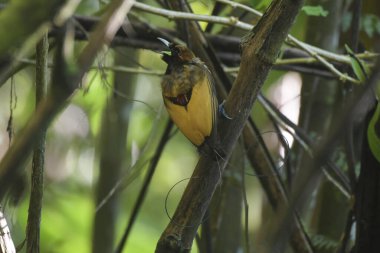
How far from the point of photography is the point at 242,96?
119 cm

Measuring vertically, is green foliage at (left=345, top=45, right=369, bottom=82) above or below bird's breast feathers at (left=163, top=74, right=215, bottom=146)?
above

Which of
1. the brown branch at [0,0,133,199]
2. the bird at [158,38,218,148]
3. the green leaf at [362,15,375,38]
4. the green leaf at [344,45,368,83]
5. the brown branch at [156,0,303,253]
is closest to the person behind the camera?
the brown branch at [0,0,133,199]

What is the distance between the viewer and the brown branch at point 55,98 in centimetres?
58

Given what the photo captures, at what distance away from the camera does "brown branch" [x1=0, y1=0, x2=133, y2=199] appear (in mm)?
584

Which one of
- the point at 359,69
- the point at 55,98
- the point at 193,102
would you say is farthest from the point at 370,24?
the point at 55,98

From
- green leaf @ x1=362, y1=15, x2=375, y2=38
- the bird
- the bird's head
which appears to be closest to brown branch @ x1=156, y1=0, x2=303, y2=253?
the bird

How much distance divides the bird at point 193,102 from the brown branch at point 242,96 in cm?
8

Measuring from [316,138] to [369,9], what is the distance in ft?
1.84

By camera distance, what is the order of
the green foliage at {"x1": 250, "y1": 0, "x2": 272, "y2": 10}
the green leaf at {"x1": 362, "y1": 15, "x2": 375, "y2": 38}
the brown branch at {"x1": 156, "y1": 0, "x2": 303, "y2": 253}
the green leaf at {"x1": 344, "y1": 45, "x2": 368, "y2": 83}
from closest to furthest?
the brown branch at {"x1": 156, "y1": 0, "x2": 303, "y2": 253} < the green leaf at {"x1": 344, "y1": 45, "x2": 368, "y2": 83} < the green foliage at {"x1": 250, "y1": 0, "x2": 272, "y2": 10} < the green leaf at {"x1": 362, "y1": 15, "x2": 375, "y2": 38}

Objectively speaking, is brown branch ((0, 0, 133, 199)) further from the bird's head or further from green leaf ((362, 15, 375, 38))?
green leaf ((362, 15, 375, 38))

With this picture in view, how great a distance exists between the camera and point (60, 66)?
2.04ft


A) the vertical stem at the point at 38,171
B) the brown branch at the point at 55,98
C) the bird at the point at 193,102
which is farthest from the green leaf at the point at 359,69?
the brown branch at the point at 55,98

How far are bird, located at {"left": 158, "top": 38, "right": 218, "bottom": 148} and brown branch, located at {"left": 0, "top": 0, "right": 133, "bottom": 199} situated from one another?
2.16 ft

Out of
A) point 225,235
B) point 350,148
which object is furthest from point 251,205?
point 350,148
